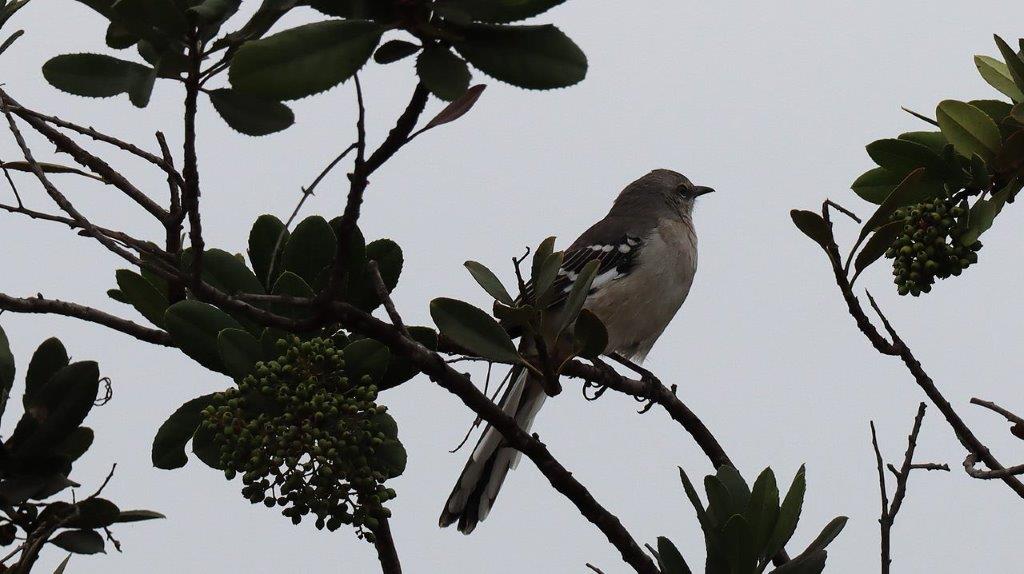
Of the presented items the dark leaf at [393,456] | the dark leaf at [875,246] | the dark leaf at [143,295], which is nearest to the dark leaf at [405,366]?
the dark leaf at [393,456]

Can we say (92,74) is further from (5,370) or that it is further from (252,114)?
(5,370)

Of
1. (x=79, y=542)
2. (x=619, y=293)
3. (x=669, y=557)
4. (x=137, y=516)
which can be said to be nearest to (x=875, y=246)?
(x=669, y=557)

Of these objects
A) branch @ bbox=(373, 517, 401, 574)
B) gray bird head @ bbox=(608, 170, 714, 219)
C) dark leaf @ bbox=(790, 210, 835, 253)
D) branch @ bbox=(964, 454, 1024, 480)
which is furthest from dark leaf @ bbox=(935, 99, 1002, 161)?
gray bird head @ bbox=(608, 170, 714, 219)

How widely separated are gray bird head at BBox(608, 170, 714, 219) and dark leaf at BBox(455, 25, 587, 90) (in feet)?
18.4

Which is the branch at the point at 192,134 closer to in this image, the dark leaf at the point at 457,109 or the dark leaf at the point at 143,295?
the dark leaf at the point at 457,109

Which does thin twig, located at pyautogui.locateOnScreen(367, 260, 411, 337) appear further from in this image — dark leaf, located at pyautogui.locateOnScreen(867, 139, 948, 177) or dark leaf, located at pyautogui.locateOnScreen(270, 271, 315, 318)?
dark leaf, located at pyautogui.locateOnScreen(867, 139, 948, 177)

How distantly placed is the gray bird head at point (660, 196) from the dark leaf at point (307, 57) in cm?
570

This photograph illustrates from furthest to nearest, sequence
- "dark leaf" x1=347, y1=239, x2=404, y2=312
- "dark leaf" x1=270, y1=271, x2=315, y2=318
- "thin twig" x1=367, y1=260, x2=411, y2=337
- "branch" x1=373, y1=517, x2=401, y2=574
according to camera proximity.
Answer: "branch" x1=373, y1=517, x2=401, y2=574
"dark leaf" x1=347, y1=239, x2=404, y2=312
"dark leaf" x1=270, y1=271, x2=315, y2=318
"thin twig" x1=367, y1=260, x2=411, y2=337

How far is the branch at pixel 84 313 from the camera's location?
2.56 m

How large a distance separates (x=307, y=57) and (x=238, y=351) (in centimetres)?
94

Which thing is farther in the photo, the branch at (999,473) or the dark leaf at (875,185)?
the dark leaf at (875,185)

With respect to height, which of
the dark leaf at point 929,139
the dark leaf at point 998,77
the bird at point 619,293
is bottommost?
the dark leaf at point 929,139

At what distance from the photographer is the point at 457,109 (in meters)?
1.94

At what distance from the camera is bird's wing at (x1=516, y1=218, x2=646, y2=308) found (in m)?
6.27
